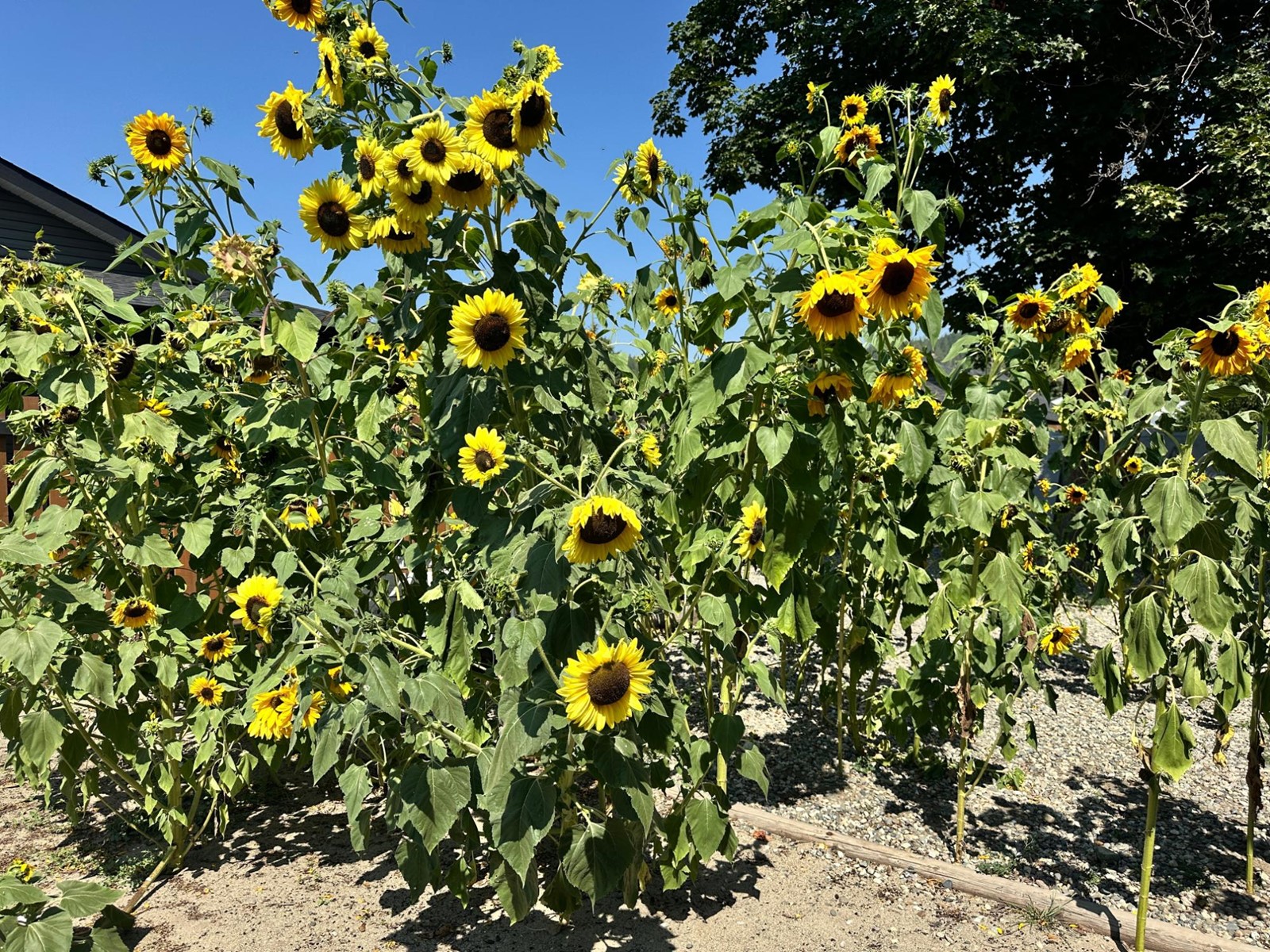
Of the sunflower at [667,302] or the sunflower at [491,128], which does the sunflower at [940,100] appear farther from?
the sunflower at [491,128]

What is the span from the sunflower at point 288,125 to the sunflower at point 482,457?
3.03ft

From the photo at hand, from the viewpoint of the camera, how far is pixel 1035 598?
345 centimetres

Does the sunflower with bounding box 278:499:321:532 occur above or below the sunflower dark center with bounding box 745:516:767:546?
below

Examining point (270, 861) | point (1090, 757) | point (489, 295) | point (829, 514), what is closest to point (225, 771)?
point (270, 861)

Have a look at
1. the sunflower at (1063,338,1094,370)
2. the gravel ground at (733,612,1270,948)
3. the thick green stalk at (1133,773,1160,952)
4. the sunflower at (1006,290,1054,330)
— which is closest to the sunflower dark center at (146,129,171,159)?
the sunflower at (1006,290,1054,330)

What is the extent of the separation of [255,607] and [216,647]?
0.51 m

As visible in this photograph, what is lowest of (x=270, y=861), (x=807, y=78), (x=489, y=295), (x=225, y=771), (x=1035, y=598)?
(x=270, y=861)

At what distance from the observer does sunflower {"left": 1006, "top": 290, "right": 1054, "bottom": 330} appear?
2707mm

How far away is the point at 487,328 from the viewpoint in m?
1.83

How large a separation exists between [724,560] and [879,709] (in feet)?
6.38

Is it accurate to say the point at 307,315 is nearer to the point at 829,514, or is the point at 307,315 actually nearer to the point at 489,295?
the point at 489,295

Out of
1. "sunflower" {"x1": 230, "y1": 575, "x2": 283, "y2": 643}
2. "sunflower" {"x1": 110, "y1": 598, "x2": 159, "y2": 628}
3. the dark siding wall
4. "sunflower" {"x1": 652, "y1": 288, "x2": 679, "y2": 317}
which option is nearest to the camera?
"sunflower" {"x1": 230, "y1": 575, "x2": 283, "y2": 643}

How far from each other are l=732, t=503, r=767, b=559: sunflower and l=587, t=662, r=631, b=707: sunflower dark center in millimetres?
546

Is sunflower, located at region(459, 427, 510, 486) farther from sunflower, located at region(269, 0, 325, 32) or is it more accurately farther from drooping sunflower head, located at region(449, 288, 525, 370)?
sunflower, located at region(269, 0, 325, 32)
